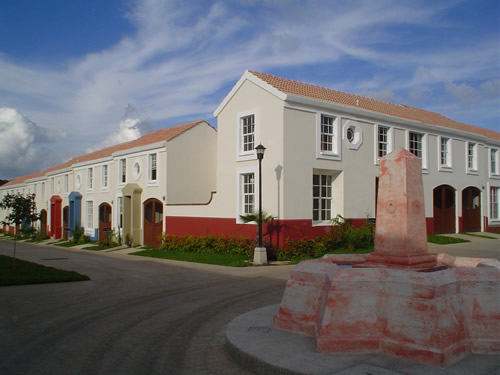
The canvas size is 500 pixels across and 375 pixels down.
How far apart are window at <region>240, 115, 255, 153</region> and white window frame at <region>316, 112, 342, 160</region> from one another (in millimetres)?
2816

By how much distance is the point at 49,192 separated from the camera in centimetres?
4206

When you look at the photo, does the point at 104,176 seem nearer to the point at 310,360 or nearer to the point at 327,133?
the point at 327,133

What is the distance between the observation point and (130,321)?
26.8ft

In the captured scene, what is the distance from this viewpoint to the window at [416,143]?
2318 cm

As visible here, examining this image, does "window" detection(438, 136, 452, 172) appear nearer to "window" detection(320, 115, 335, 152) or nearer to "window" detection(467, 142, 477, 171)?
"window" detection(467, 142, 477, 171)

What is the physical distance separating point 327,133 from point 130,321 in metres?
13.6

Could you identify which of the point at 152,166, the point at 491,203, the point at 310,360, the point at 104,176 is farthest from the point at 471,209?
the point at 310,360

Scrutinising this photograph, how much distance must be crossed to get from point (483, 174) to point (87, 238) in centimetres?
2638

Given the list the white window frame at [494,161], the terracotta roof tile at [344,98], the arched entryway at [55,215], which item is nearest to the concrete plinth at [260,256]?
the terracotta roof tile at [344,98]

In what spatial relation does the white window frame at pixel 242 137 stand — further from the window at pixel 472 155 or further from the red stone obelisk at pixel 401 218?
the window at pixel 472 155

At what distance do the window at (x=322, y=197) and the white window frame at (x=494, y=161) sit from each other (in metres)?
13.5

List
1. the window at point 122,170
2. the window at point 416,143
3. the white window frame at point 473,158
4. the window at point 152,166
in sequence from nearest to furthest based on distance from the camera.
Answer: the window at point 416,143 → the window at point 152,166 → the white window frame at point 473,158 → the window at point 122,170

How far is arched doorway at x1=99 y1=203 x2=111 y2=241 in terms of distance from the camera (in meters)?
30.2

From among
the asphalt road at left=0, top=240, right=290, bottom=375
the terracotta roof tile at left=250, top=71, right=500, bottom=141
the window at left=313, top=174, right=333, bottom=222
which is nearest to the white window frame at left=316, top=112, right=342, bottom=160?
the terracotta roof tile at left=250, top=71, right=500, bottom=141
